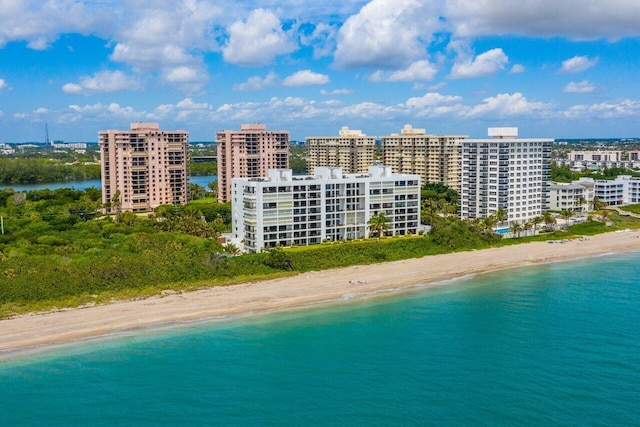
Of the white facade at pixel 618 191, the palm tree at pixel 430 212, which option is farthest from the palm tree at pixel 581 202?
the palm tree at pixel 430 212

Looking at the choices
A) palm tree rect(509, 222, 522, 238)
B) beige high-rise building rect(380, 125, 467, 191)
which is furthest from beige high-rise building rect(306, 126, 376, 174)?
palm tree rect(509, 222, 522, 238)

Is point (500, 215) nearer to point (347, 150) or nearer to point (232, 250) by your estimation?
point (232, 250)

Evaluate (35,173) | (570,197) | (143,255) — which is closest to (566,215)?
(570,197)

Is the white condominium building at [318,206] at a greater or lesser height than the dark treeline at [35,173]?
lesser

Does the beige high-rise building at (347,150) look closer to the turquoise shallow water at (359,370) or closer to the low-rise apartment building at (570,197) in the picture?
the low-rise apartment building at (570,197)

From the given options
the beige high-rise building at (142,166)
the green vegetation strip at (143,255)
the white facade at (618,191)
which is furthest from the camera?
the white facade at (618,191)

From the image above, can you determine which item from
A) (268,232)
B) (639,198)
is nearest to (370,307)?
(268,232)
